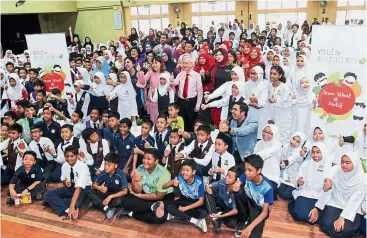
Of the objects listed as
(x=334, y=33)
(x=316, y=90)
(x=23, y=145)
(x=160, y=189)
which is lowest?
(x=160, y=189)

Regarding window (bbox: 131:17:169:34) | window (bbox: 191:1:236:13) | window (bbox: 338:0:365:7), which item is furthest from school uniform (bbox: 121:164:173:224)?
window (bbox: 131:17:169:34)

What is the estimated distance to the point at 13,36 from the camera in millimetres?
13867

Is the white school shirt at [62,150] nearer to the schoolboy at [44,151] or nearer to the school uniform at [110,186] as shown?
the schoolboy at [44,151]

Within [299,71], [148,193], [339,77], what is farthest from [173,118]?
[299,71]

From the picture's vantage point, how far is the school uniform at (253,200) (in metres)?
2.69

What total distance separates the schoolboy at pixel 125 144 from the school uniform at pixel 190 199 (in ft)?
3.01

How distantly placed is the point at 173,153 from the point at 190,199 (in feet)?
1.94

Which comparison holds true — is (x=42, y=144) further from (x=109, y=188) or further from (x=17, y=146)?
(x=109, y=188)

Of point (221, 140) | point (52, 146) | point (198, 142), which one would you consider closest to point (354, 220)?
point (221, 140)

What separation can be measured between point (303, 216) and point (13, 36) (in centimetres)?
1422

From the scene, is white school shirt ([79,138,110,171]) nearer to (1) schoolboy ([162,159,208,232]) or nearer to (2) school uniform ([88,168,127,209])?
(2) school uniform ([88,168,127,209])

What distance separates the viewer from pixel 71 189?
3438 mm

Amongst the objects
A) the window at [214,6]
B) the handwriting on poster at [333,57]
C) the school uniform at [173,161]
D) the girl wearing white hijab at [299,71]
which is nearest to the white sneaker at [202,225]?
the school uniform at [173,161]

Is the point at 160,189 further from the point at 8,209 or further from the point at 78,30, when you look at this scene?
the point at 78,30
